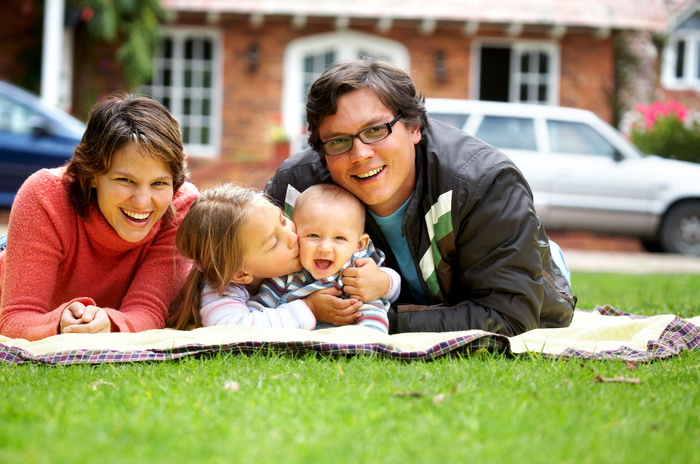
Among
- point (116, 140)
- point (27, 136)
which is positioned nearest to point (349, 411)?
point (116, 140)

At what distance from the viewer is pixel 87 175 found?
3125 millimetres

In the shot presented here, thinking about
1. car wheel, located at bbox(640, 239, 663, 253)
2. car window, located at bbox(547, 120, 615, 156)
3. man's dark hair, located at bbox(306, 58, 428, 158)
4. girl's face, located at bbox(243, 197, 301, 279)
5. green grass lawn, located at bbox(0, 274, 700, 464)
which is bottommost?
green grass lawn, located at bbox(0, 274, 700, 464)

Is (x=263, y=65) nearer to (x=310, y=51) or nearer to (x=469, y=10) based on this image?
(x=310, y=51)

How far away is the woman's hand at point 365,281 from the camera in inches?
127

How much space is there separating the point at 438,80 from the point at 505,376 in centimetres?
1140

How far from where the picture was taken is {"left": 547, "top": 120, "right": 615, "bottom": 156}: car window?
1001 centimetres

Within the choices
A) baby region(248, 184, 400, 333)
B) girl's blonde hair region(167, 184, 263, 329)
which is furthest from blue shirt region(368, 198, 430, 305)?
girl's blonde hair region(167, 184, 263, 329)

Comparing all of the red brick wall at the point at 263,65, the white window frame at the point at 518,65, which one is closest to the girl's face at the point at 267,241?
the red brick wall at the point at 263,65

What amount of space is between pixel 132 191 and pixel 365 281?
3.43 ft

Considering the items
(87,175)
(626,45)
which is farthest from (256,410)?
(626,45)

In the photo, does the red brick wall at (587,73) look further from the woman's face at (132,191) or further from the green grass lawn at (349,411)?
the woman's face at (132,191)

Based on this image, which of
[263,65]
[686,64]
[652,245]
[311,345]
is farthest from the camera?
[686,64]

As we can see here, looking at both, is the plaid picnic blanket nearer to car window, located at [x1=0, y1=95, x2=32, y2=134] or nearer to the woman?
the woman

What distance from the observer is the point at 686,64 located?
15414mm
